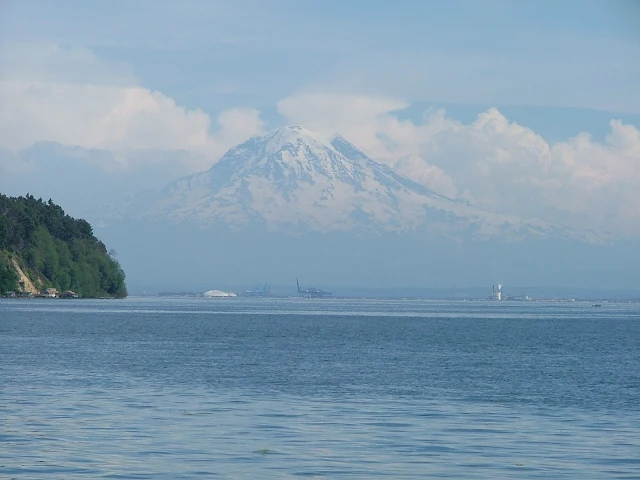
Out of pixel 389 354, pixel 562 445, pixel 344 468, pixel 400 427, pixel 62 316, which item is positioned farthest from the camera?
pixel 62 316

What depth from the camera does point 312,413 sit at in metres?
40.1

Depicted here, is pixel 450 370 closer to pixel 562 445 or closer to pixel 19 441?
pixel 562 445

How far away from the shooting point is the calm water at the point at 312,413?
29.9 metres

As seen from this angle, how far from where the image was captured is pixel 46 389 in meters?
46.3

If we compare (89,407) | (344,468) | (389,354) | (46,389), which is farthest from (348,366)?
(344,468)

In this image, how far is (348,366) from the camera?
63750 millimetres

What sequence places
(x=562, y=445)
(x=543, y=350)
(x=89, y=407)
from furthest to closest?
(x=543, y=350) < (x=89, y=407) < (x=562, y=445)

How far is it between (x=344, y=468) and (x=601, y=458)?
7.17m

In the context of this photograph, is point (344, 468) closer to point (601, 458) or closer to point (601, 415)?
point (601, 458)

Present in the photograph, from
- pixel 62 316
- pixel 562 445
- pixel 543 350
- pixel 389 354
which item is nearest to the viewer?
pixel 562 445

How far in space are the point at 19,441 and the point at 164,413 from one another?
753 cm

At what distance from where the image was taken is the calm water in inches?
1176

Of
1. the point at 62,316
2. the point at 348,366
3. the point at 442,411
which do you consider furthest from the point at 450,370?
the point at 62,316

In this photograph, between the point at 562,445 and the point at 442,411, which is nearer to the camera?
the point at 562,445
